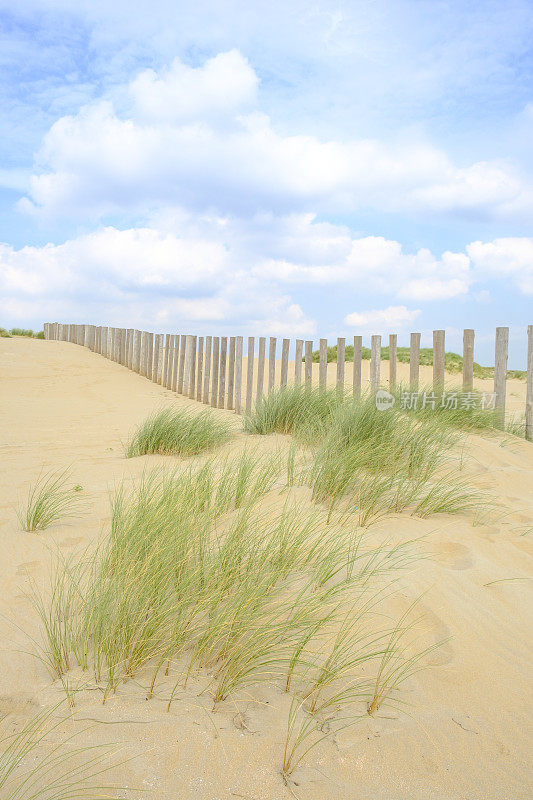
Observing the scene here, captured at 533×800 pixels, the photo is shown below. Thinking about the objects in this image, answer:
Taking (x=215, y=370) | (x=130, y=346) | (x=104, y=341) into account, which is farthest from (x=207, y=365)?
(x=104, y=341)

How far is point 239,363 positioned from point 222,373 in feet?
2.18

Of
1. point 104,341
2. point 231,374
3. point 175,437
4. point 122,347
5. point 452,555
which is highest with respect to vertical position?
point 104,341

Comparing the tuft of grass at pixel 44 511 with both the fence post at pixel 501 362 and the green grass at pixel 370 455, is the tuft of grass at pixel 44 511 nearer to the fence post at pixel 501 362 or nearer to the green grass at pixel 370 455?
the green grass at pixel 370 455

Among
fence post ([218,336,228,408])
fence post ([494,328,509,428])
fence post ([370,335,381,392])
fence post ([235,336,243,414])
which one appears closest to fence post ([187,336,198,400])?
fence post ([218,336,228,408])

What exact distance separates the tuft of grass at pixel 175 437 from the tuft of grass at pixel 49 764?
3626 millimetres

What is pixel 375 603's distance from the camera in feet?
7.32

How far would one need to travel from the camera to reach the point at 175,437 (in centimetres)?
528

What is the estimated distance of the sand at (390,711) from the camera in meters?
1.43

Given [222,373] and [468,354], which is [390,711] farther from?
[222,373]

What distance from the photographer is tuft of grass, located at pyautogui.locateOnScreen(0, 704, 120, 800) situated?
1.33 m

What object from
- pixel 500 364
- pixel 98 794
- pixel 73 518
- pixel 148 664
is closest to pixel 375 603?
pixel 148 664

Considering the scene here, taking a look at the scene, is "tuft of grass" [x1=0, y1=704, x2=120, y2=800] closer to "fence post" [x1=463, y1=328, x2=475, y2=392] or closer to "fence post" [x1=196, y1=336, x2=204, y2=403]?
"fence post" [x1=463, y1=328, x2=475, y2=392]

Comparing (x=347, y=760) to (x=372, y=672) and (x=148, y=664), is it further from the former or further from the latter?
(x=148, y=664)

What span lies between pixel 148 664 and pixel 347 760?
2.36 feet
